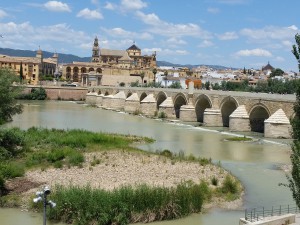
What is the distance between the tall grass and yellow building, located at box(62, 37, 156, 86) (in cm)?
9007

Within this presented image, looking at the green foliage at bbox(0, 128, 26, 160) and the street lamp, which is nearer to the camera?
the street lamp

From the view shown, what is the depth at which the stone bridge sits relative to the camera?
35.5 m

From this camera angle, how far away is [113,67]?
117375mm

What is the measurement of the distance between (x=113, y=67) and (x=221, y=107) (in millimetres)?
74404

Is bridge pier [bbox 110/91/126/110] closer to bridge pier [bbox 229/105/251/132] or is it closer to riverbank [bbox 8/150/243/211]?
bridge pier [bbox 229/105/251/132]

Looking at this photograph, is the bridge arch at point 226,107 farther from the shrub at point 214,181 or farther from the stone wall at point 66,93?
the stone wall at point 66,93

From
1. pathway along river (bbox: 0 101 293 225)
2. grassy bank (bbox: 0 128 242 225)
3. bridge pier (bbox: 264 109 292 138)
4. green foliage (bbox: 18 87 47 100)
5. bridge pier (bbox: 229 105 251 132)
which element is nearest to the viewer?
grassy bank (bbox: 0 128 242 225)

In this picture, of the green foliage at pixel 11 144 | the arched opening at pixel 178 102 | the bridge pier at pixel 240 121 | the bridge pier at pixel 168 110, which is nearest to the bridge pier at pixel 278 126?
the bridge pier at pixel 240 121

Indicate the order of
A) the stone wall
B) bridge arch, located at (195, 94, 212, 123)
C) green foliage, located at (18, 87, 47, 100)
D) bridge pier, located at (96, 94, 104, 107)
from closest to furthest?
bridge arch, located at (195, 94, 212, 123) → bridge pier, located at (96, 94, 104, 107) → green foliage, located at (18, 87, 47, 100) → the stone wall

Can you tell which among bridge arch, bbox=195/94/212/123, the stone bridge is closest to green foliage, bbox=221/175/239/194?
the stone bridge

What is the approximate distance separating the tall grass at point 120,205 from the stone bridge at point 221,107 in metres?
21.4

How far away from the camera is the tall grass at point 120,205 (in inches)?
532

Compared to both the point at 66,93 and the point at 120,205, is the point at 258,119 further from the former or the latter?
the point at 66,93

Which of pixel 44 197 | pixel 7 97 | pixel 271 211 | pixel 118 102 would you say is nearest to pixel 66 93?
pixel 118 102
